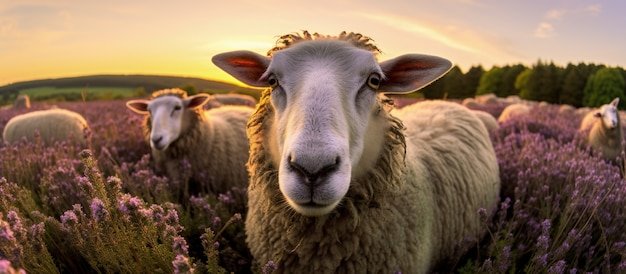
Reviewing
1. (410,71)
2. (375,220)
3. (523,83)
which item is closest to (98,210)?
(375,220)

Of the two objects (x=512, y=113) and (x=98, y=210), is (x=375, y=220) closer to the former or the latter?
(x=98, y=210)

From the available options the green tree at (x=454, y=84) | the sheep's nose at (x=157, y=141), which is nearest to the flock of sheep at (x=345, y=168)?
the sheep's nose at (x=157, y=141)

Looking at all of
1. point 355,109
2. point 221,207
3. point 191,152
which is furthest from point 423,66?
point 191,152

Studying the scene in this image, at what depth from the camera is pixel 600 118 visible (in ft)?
23.0

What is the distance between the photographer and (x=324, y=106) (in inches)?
67.7

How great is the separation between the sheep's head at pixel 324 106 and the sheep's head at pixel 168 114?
8.25ft

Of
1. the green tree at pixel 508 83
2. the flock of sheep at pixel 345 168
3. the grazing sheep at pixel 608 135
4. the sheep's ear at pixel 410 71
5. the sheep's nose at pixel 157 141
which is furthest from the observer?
the green tree at pixel 508 83

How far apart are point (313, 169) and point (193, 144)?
3.74 metres

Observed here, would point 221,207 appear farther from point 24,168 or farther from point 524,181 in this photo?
point 524,181

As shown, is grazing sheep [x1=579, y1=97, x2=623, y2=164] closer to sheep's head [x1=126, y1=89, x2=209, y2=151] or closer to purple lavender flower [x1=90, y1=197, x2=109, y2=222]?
sheep's head [x1=126, y1=89, x2=209, y2=151]

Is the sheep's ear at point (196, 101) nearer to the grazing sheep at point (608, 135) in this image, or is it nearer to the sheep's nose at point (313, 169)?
the sheep's nose at point (313, 169)

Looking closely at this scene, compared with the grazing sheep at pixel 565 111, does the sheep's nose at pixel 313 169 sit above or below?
above

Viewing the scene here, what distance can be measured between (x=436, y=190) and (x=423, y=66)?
991 mm

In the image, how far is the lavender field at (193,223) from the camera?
1673mm
